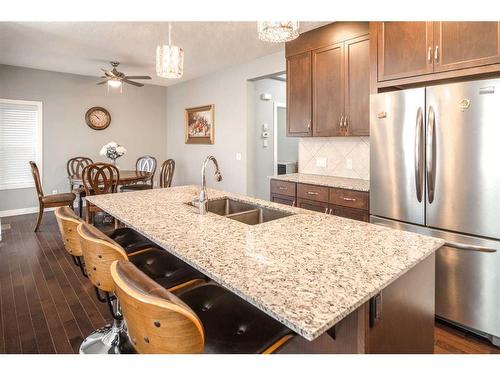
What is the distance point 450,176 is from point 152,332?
1.99 metres

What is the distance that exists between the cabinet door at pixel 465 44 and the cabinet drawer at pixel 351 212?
1184 millimetres

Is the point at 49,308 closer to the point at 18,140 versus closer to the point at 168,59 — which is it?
the point at 168,59

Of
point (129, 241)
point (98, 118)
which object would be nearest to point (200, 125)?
point (98, 118)

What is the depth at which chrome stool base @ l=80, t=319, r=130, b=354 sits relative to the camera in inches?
74.0

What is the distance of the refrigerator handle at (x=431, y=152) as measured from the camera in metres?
2.11

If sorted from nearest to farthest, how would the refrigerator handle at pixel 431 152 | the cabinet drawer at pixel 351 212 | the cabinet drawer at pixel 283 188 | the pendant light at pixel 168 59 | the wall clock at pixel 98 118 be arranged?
1. the refrigerator handle at pixel 431 152
2. the pendant light at pixel 168 59
3. the cabinet drawer at pixel 351 212
4. the cabinet drawer at pixel 283 188
5. the wall clock at pixel 98 118

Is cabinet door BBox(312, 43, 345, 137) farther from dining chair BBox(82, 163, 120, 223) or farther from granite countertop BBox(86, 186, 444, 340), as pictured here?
dining chair BBox(82, 163, 120, 223)

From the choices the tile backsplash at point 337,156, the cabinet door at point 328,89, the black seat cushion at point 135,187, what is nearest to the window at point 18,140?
the black seat cushion at point 135,187

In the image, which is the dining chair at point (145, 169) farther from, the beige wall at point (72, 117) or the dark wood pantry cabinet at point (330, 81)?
the dark wood pantry cabinet at point (330, 81)

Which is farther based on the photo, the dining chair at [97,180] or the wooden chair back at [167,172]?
the wooden chair back at [167,172]

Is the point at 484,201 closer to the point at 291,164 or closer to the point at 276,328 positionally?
the point at 276,328

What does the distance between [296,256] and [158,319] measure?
0.55m

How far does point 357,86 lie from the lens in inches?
119

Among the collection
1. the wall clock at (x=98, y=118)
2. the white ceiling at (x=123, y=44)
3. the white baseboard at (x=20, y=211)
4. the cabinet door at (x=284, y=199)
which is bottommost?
the white baseboard at (x=20, y=211)
